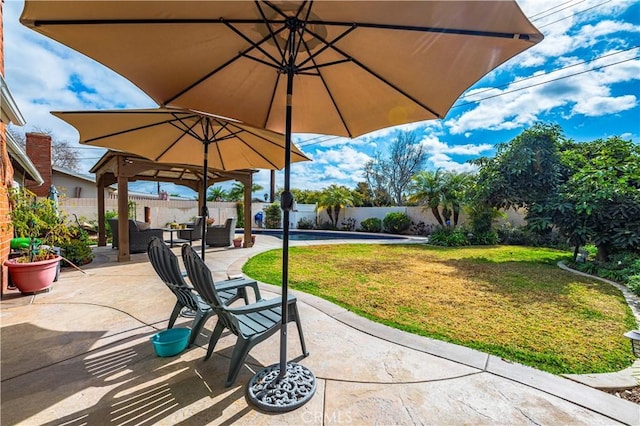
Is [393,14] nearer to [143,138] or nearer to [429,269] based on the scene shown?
[143,138]

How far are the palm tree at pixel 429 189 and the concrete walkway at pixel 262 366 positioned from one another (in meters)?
12.5

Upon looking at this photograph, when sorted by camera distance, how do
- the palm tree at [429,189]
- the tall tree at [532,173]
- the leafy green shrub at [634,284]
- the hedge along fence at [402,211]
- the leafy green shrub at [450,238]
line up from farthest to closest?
1. the palm tree at [429,189]
2. the hedge along fence at [402,211]
3. the leafy green shrub at [450,238]
4. the tall tree at [532,173]
5. the leafy green shrub at [634,284]

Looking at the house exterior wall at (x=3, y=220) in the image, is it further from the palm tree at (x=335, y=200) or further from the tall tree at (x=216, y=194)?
the tall tree at (x=216, y=194)

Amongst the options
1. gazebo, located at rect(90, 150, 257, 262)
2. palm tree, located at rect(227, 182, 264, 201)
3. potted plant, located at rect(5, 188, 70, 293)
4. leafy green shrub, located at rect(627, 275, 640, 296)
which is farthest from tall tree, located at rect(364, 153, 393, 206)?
potted plant, located at rect(5, 188, 70, 293)

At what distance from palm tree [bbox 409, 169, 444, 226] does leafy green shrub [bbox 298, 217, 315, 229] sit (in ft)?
28.0

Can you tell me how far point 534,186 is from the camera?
854 cm

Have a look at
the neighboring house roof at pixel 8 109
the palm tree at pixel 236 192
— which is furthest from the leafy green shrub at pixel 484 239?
the palm tree at pixel 236 192

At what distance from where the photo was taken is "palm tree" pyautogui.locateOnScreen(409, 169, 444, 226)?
47.8ft

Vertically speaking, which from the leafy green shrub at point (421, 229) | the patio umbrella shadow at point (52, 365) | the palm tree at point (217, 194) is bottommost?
the patio umbrella shadow at point (52, 365)

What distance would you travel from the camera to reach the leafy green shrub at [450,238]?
11.8m

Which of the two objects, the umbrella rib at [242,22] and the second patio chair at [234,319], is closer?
the umbrella rib at [242,22]

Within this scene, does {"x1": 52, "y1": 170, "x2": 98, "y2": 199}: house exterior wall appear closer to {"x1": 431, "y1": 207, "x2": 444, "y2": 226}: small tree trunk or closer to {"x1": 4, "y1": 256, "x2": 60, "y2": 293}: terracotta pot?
{"x1": 4, "y1": 256, "x2": 60, "y2": 293}: terracotta pot

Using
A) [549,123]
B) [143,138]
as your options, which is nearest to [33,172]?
[143,138]

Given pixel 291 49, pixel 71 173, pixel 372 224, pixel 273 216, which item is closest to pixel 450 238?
pixel 372 224
